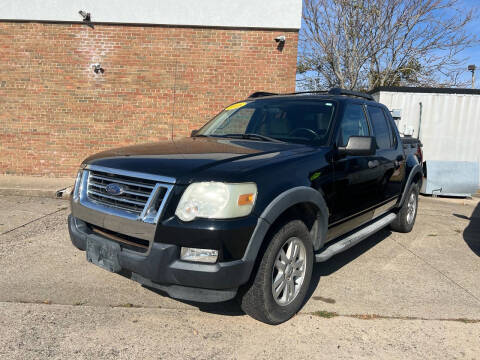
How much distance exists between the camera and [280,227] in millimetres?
2639

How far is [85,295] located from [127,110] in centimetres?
633

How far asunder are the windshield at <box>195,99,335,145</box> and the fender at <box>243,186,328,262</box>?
0.65 meters

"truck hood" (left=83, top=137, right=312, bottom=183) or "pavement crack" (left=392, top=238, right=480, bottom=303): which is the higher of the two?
"truck hood" (left=83, top=137, right=312, bottom=183)

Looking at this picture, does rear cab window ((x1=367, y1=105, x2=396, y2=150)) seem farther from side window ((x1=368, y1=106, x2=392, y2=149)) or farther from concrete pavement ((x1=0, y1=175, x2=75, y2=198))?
concrete pavement ((x1=0, y1=175, x2=75, y2=198))

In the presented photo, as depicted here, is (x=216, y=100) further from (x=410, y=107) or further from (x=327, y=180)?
(x=327, y=180)

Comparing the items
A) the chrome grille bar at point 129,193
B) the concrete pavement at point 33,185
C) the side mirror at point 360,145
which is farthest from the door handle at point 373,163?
the concrete pavement at point 33,185

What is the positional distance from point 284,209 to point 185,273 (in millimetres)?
810

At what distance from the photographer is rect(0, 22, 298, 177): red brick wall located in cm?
855

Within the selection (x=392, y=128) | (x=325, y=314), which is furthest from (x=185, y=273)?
(x=392, y=128)

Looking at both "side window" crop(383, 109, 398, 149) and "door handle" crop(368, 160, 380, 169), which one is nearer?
A: "door handle" crop(368, 160, 380, 169)

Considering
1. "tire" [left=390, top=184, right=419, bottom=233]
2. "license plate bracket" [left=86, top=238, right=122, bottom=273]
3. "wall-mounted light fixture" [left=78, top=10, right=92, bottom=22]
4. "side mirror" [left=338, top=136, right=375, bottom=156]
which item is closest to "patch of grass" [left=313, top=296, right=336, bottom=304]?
"side mirror" [left=338, top=136, right=375, bottom=156]

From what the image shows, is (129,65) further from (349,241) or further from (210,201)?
(210,201)

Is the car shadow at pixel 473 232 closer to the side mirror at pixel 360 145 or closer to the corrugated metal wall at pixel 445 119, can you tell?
the side mirror at pixel 360 145

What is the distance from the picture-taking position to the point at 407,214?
17.6 feet
